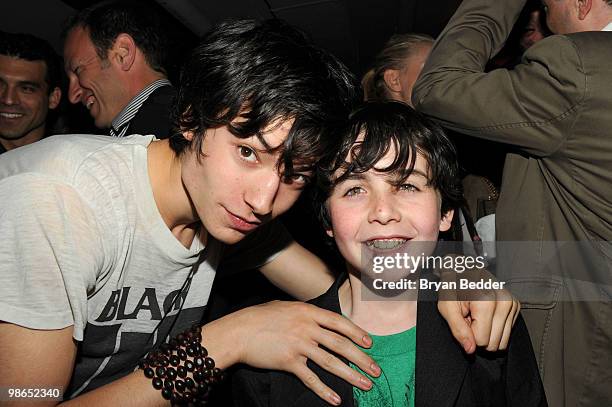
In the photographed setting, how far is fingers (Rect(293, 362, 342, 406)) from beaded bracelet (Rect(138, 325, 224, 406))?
20 cm

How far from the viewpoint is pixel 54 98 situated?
3.66 meters

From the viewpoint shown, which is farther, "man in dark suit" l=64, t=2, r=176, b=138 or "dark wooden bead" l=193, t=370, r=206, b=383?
"man in dark suit" l=64, t=2, r=176, b=138

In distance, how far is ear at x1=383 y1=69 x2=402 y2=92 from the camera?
7.82ft

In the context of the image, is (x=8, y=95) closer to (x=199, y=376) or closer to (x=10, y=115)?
(x=10, y=115)

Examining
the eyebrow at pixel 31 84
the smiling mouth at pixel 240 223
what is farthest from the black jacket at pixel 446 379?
the eyebrow at pixel 31 84

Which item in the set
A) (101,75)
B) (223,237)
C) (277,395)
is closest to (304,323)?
(277,395)

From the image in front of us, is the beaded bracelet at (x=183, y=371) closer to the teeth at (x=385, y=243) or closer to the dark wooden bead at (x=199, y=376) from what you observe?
the dark wooden bead at (x=199, y=376)

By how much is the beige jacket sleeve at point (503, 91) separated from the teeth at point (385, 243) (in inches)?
15.3

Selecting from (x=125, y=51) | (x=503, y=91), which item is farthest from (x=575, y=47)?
(x=125, y=51)

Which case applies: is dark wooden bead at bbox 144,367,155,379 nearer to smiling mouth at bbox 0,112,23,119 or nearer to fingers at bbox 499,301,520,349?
fingers at bbox 499,301,520,349

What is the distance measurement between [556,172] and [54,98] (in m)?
3.38

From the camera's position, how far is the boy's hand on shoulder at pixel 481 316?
3.96 ft

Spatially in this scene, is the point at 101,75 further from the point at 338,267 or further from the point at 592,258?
the point at 592,258

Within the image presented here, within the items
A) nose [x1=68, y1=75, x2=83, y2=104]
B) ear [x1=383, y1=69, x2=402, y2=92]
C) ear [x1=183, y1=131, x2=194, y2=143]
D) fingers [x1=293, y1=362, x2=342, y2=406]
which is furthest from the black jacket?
nose [x1=68, y1=75, x2=83, y2=104]
